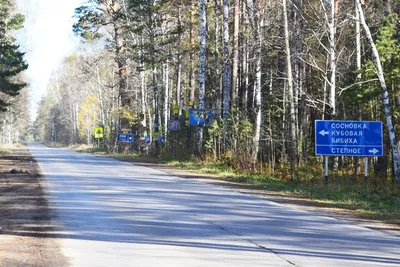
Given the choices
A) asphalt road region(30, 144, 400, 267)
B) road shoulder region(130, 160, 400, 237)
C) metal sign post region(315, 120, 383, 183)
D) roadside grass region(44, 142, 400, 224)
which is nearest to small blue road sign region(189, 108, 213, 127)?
roadside grass region(44, 142, 400, 224)

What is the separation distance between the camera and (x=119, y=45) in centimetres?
5266

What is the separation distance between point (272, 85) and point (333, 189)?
1675cm

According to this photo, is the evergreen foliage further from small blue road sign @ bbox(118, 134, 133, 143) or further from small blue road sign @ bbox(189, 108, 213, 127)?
small blue road sign @ bbox(189, 108, 213, 127)

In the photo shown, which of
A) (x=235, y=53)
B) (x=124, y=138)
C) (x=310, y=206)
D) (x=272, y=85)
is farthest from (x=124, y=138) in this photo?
(x=310, y=206)

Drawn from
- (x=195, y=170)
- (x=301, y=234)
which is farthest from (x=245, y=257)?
(x=195, y=170)

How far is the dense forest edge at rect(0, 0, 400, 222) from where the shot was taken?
20891 mm

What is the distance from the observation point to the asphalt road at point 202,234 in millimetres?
9047

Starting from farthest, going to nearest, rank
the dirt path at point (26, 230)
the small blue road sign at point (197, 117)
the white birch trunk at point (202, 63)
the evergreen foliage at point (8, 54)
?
the evergreen foliage at point (8, 54)
the small blue road sign at point (197, 117)
the white birch trunk at point (202, 63)
the dirt path at point (26, 230)

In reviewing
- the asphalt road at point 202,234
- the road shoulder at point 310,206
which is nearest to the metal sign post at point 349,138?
the road shoulder at point 310,206

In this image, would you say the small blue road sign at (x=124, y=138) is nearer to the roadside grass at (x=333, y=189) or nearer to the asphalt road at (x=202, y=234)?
the roadside grass at (x=333, y=189)

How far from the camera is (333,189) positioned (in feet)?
67.3

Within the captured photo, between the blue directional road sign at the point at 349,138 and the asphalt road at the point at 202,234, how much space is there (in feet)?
14.1

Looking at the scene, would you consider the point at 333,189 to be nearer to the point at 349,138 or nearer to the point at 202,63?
the point at 349,138

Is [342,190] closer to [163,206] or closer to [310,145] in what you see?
[163,206]
